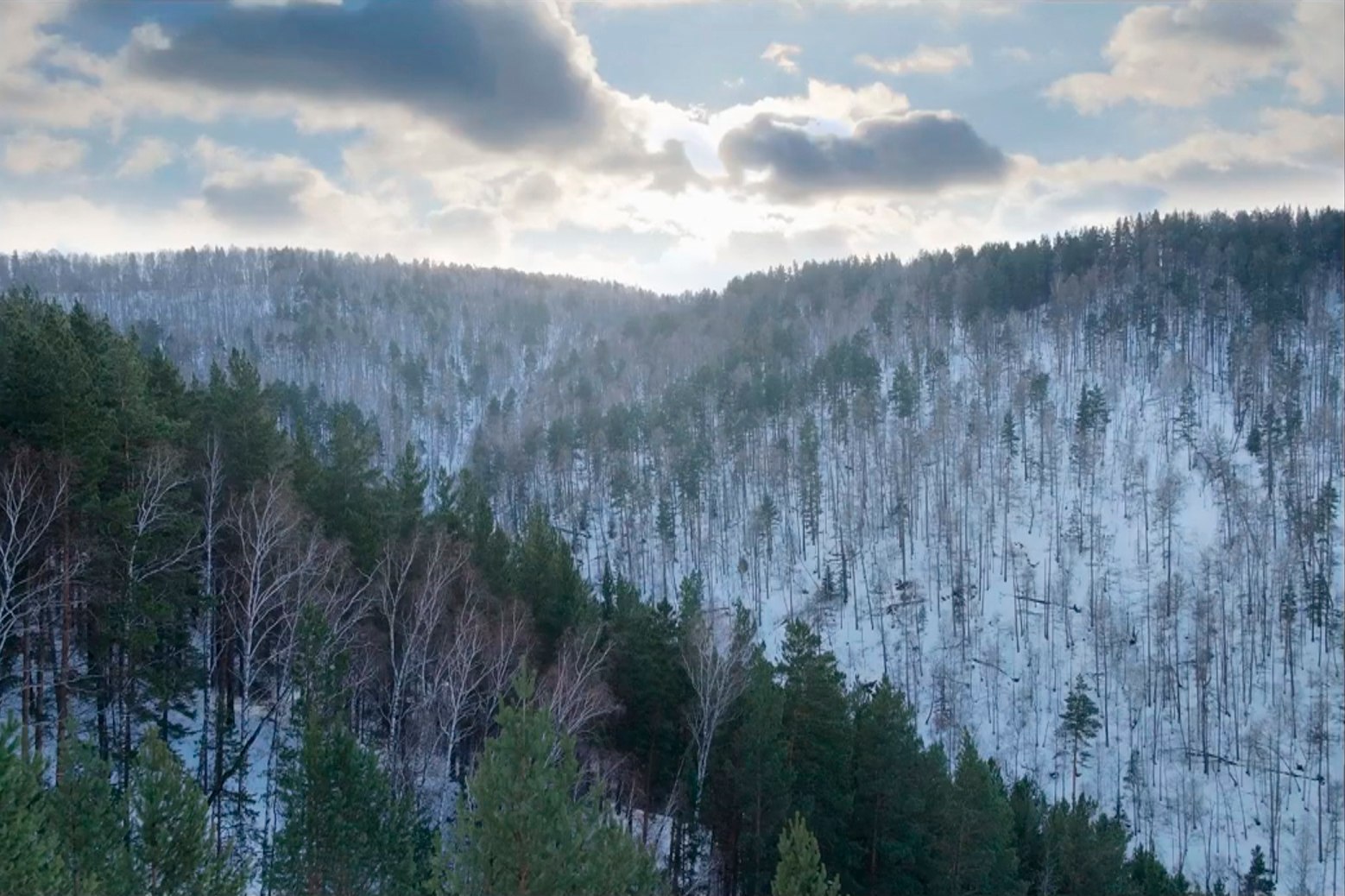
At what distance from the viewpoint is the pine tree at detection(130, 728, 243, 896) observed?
12156 millimetres

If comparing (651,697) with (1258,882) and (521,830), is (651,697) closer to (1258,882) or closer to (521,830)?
(521,830)

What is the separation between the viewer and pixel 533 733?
463 inches

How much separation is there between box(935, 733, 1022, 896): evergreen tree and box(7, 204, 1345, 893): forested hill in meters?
2.80

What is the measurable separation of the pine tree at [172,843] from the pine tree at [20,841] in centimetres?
152

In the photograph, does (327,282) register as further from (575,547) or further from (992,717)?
(992,717)

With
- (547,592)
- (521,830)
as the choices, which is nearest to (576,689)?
(547,592)

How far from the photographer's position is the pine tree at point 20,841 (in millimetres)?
9742

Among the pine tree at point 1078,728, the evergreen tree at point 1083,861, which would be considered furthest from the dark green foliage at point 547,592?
the pine tree at point 1078,728

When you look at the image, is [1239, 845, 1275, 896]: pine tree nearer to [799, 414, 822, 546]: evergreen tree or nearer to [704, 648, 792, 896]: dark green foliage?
[704, 648, 792, 896]: dark green foliage

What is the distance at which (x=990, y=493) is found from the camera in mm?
82875

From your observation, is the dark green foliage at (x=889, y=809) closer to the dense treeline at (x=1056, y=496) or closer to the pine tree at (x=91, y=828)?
the pine tree at (x=91, y=828)

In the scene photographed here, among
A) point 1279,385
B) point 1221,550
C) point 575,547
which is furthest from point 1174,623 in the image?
point 575,547

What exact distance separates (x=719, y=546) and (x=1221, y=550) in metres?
42.5

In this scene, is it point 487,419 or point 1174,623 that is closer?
point 1174,623
